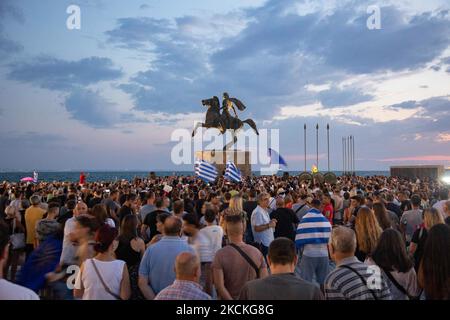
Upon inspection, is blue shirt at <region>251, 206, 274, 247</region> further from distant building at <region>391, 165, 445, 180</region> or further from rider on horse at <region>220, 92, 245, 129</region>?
distant building at <region>391, 165, 445, 180</region>

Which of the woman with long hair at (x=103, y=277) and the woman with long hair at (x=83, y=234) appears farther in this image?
the woman with long hair at (x=83, y=234)

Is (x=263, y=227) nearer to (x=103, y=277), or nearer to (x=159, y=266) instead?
(x=159, y=266)

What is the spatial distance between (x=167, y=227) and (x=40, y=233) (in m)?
2.55

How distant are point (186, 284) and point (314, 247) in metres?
3.53

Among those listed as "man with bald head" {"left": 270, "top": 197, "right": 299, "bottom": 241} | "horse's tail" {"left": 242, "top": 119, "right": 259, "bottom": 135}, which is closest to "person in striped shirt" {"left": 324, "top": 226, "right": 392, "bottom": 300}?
"man with bald head" {"left": 270, "top": 197, "right": 299, "bottom": 241}

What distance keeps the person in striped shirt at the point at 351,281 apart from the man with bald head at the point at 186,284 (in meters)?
1.10

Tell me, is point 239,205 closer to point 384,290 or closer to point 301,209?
point 301,209

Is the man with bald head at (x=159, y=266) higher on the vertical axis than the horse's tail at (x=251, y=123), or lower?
lower

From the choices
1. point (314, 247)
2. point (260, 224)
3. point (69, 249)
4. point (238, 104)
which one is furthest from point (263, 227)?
point (238, 104)

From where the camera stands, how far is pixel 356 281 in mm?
3457

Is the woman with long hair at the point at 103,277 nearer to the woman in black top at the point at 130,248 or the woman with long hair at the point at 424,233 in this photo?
the woman in black top at the point at 130,248

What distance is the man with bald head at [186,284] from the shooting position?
10.8ft

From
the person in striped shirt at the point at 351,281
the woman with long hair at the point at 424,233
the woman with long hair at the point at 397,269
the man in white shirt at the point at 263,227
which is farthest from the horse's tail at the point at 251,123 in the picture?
the person in striped shirt at the point at 351,281

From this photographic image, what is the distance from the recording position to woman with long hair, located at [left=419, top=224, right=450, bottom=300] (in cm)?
353
